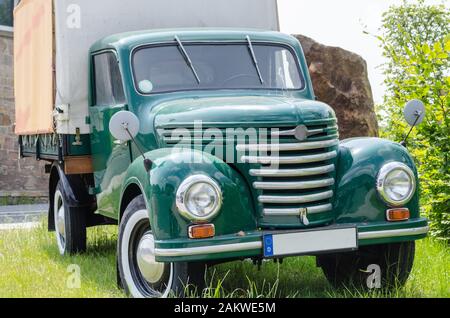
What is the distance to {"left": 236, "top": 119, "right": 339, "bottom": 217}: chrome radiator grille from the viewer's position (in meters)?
4.77

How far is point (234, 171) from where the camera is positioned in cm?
477

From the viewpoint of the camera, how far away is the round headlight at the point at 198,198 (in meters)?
4.47

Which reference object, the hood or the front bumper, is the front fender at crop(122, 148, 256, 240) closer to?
the front bumper

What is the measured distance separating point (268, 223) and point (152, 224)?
0.73 metres

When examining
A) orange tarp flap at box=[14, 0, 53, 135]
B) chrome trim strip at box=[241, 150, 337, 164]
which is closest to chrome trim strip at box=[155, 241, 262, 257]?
chrome trim strip at box=[241, 150, 337, 164]

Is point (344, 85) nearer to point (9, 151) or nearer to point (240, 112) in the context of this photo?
point (240, 112)

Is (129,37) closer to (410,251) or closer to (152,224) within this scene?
(152,224)

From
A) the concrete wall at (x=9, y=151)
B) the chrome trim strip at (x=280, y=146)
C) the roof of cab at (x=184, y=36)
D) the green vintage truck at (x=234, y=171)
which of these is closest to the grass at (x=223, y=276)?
the green vintage truck at (x=234, y=171)

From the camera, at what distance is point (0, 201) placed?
1427cm

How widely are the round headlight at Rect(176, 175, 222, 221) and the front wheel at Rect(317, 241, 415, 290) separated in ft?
4.68

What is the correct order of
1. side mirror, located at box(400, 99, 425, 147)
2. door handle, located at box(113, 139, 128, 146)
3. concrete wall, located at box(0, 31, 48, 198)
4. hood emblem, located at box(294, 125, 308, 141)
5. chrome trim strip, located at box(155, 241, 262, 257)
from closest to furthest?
chrome trim strip, located at box(155, 241, 262, 257), hood emblem, located at box(294, 125, 308, 141), side mirror, located at box(400, 99, 425, 147), door handle, located at box(113, 139, 128, 146), concrete wall, located at box(0, 31, 48, 198)

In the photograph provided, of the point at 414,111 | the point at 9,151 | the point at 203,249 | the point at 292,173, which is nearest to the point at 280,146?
the point at 292,173

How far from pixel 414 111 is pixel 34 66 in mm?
4094

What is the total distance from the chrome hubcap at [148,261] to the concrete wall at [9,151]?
10.1m
